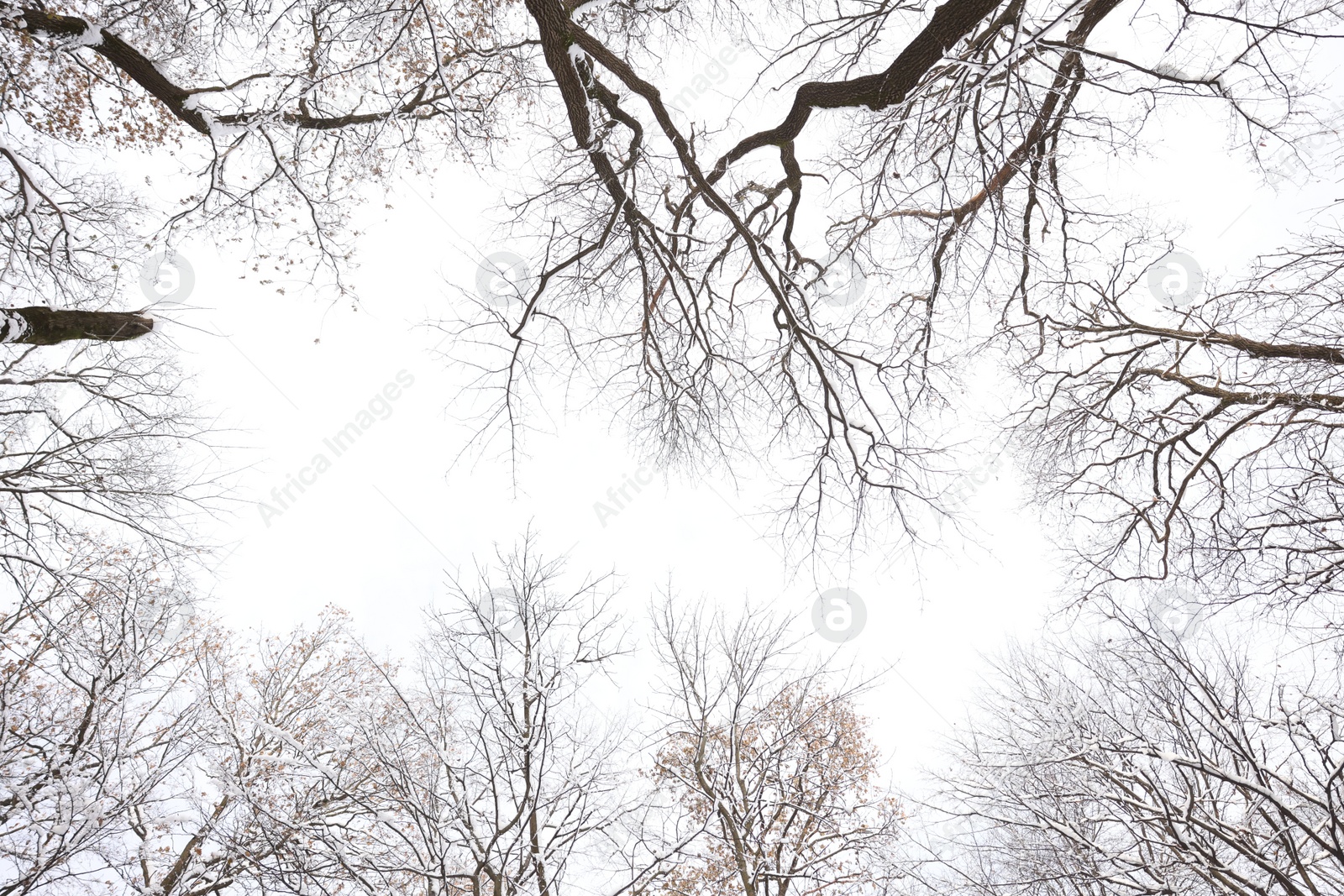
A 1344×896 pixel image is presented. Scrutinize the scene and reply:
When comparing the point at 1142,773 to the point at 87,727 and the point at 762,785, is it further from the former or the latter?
the point at 87,727

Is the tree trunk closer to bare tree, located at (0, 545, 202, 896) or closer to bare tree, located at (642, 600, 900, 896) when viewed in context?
bare tree, located at (0, 545, 202, 896)

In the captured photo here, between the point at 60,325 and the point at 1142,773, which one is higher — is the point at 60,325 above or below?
above

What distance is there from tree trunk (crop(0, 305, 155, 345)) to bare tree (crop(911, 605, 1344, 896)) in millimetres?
8081

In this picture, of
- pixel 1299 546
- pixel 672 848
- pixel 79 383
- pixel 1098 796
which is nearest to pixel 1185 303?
pixel 1299 546

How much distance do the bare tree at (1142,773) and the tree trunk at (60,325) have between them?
318 inches

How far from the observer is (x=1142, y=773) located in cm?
559

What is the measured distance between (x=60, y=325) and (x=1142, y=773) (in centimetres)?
978

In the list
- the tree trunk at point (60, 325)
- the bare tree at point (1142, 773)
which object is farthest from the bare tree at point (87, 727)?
the bare tree at point (1142, 773)

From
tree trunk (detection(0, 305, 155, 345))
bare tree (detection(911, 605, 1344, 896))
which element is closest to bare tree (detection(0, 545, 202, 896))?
tree trunk (detection(0, 305, 155, 345))

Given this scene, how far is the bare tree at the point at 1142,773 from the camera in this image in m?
5.08

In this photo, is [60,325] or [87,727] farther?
[87,727]

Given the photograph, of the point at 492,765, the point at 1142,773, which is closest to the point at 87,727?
the point at 492,765

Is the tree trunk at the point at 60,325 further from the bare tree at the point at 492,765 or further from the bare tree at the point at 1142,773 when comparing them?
the bare tree at the point at 1142,773

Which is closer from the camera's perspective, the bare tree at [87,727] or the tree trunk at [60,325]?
the tree trunk at [60,325]
